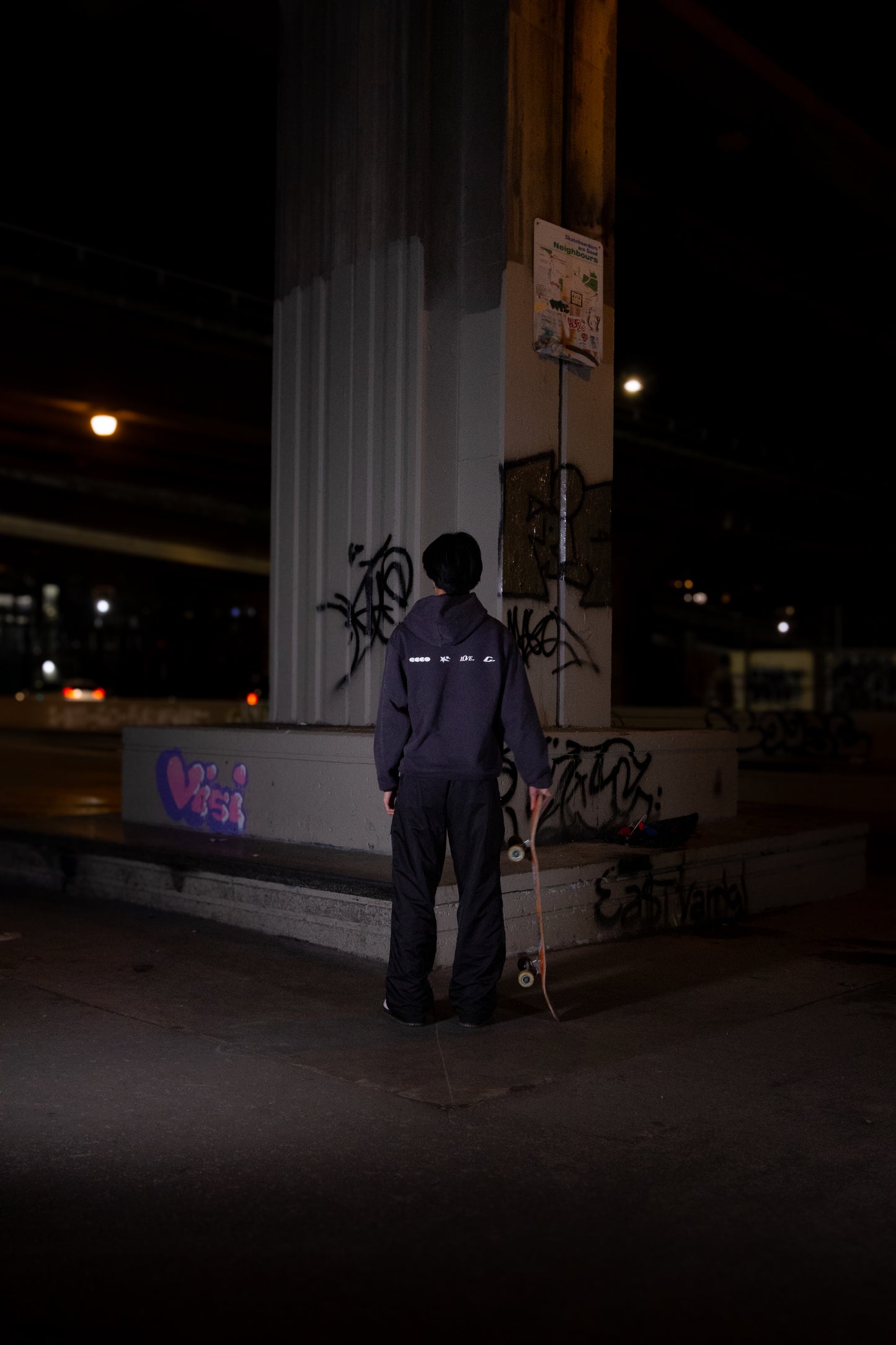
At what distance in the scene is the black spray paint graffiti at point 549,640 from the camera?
288 inches

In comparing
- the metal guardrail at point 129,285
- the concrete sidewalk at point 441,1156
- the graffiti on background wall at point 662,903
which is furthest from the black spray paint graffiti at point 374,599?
the metal guardrail at point 129,285

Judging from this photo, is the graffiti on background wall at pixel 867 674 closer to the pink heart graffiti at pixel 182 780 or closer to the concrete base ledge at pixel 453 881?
the concrete base ledge at pixel 453 881

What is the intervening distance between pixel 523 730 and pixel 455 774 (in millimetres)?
346

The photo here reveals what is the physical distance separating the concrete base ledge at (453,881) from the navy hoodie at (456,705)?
1.07 metres

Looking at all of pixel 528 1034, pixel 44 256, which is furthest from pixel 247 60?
pixel 528 1034

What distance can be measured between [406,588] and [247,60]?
9096mm

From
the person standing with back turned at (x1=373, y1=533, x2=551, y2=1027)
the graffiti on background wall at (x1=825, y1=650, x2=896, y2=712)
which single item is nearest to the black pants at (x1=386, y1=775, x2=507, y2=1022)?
the person standing with back turned at (x1=373, y1=533, x2=551, y2=1027)

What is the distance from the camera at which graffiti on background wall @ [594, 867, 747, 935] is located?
6578mm

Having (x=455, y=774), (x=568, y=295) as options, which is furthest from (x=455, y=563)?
(x=568, y=295)

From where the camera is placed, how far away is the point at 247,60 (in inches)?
524

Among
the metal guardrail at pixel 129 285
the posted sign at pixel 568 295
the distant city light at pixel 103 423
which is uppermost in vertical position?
the metal guardrail at pixel 129 285

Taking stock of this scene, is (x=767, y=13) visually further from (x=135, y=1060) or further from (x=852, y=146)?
(x=135, y=1060)

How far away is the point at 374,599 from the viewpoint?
24.9ft

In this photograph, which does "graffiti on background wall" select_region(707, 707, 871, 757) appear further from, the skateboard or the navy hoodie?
the navy hoodie
